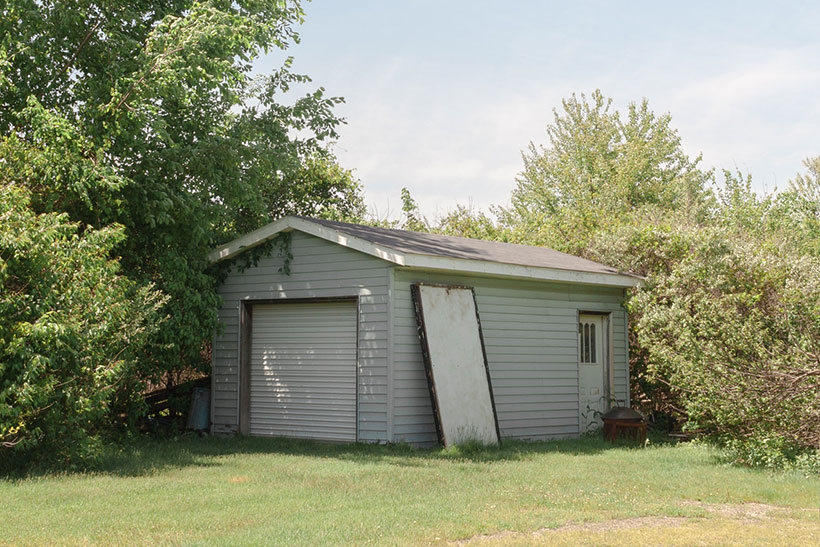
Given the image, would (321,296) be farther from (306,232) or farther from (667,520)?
(667,520)

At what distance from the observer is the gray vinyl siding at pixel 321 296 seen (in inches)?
501

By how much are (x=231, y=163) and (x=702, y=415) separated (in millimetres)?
8299

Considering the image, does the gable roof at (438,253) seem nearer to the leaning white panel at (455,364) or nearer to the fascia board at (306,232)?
the fascia board at (306,232)

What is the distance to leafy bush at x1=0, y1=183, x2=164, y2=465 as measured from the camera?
381 inches

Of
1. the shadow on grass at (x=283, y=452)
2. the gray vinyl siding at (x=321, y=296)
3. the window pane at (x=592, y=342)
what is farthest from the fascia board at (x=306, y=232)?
the window pane at (x=592, y=342)

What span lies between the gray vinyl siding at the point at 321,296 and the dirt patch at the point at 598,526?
5.48 m

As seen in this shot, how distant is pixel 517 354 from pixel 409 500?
6.26 meters

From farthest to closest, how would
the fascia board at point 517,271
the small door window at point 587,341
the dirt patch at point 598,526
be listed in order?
the small door window at point 587,341 → the fascia board at point 517,271 → the dirt patch at point 598,526

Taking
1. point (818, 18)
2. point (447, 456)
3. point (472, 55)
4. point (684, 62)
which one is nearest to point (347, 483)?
point (447, 456)

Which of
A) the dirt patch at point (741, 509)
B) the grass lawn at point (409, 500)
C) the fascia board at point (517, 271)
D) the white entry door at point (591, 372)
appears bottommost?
the dirt patch at point (741, 509)

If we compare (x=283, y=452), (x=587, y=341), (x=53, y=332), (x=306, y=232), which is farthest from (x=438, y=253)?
(x=53, y=332)

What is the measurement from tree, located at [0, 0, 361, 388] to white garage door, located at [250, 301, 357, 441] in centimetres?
104

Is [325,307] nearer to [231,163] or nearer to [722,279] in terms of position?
[231,163]

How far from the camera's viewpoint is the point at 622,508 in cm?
801
